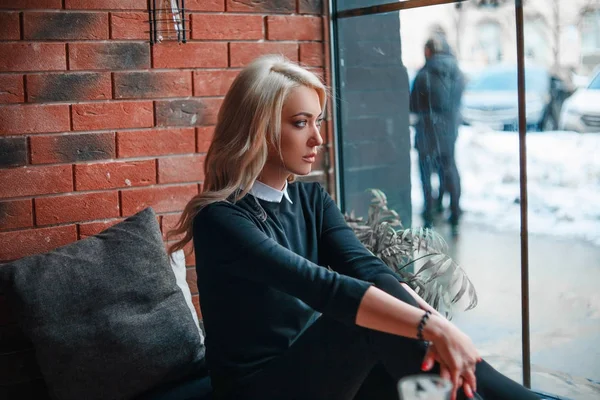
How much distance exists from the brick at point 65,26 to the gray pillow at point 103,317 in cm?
69

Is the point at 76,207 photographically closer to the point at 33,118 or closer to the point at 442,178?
the point at 33,118

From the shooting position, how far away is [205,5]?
2803 millimetres

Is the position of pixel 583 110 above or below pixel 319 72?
below

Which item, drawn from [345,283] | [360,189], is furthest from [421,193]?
[345,283]

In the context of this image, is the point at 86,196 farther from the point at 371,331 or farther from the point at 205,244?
the point at 371,331

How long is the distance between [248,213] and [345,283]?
38cm

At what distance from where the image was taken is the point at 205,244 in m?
1.94

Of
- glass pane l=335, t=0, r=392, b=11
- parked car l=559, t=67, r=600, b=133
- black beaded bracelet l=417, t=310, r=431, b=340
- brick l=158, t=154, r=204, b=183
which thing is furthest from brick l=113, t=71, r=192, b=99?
black beaded bracelet l=417, t=310, r=431, b=340

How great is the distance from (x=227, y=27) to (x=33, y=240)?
1.06m

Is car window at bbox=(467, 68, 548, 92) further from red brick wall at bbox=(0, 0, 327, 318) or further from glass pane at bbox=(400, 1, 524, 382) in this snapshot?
red brick wall at bbox=(0, 0, 327, 318)

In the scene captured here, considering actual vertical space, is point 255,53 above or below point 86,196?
above

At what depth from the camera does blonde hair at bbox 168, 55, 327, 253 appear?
199 cm

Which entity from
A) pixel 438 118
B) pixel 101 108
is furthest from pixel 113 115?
pixel 438 118

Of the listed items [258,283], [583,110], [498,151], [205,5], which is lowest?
[258,283]
